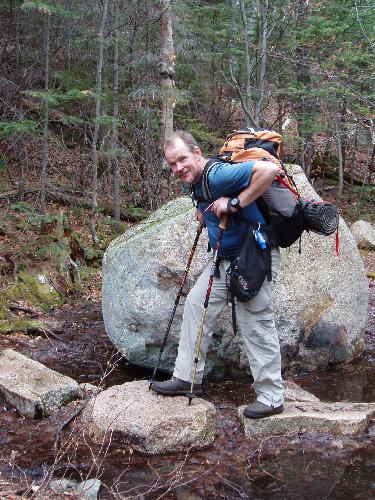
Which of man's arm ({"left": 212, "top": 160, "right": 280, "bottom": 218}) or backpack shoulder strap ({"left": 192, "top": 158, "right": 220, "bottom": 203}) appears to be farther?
backpack shoulder strap ({"left": 192, "top": 158, "right": 220, "bottom": 203})

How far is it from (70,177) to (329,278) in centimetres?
1049

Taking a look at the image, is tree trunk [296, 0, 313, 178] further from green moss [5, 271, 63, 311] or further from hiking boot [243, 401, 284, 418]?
hiking boot [243, 401, 284, 418]

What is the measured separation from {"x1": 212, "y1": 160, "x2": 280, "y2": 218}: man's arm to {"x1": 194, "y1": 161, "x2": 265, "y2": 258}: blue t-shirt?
37mm

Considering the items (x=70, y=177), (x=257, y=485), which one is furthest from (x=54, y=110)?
(x=257, y=485)

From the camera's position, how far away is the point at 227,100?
1897 cm

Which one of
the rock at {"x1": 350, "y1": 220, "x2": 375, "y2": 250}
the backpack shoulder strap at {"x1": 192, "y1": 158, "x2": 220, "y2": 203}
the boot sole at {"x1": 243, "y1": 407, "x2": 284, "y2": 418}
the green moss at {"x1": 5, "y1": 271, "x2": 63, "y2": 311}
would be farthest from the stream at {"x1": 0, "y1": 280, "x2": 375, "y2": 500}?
the rock at {"x1": 350, "y1": 220, "x2": 375, "y2": 250}

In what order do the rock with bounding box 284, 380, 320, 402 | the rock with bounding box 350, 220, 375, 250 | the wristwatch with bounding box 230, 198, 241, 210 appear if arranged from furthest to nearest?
the rock with bounding box 350, 220, 375, 250, the rock with bounding box 284, 380, 320, 402, the wristwatch with bounding box 230, 198, 241, 210

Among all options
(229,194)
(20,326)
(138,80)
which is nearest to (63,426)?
(229,194)

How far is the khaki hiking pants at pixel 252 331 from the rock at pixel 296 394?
1.90ft

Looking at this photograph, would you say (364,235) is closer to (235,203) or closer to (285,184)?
(285,184)

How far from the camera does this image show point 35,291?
907cm

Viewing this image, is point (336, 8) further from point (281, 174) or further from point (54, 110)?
point (281, 174)

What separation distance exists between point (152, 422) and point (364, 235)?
11.8 meters

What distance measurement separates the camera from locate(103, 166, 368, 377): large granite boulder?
584cm
